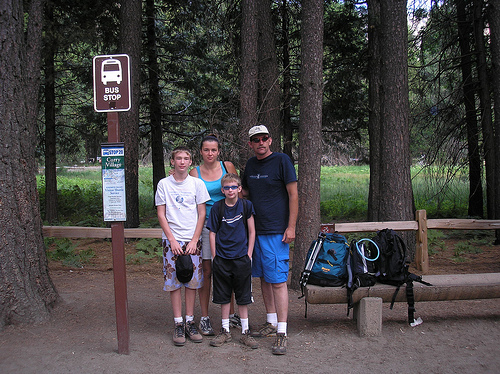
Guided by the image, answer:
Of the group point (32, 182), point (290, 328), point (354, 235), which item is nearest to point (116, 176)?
point (32, 182)

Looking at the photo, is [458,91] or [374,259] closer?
[374,259]

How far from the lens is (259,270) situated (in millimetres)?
4875

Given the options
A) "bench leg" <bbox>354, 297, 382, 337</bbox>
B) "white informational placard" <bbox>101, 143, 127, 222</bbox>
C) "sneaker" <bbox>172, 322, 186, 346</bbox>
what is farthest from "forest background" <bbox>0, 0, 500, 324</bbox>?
"bench leg" <bbox>354, 297, 382, 337</bbox>

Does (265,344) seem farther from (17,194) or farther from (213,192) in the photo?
(17,194)

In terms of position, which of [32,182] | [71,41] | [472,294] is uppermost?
[71,41]

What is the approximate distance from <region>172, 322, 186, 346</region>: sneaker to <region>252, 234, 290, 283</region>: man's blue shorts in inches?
40.2

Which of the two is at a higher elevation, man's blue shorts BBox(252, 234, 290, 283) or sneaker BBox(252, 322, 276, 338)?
man's blue shorts BBox(252, 234, 290, 283)

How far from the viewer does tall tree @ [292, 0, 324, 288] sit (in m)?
7.07

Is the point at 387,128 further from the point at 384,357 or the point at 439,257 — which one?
the point at 384,357

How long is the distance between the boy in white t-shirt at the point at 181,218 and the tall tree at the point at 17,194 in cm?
168

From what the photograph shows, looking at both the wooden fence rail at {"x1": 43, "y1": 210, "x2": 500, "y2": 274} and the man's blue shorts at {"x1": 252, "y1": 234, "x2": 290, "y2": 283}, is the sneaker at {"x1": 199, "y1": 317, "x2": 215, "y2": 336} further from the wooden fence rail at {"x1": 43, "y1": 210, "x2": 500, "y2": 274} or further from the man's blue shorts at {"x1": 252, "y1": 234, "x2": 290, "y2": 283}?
the wooden fence rail at {"x1": 43, "y1": 210, "x2": 500, "y2": 274}

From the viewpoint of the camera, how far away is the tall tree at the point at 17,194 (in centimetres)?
497

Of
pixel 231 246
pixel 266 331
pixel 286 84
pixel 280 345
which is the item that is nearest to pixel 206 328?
pixel 266 331

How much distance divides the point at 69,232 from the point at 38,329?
3331 mm
